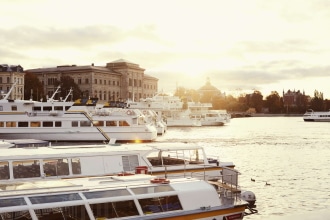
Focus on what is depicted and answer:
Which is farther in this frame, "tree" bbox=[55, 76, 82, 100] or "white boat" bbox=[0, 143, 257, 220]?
"tree" bbox=[55, 76, 82, 100]

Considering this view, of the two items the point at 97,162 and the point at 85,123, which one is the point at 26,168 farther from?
the point at 85,123

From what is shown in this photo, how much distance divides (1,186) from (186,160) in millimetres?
13422

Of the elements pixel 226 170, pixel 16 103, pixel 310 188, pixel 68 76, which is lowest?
pixel 310 188

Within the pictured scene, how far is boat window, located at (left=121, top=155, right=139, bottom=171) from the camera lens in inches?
1022

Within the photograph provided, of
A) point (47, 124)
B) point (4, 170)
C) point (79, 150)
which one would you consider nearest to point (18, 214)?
point (4, 170)

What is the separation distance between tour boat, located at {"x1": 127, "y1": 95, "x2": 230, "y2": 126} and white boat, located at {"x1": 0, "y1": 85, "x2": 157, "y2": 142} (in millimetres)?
51771

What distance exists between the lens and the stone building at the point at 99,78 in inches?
7116

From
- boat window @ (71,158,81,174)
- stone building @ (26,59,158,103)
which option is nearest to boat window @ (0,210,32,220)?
boat window @ (71,158,81,174)

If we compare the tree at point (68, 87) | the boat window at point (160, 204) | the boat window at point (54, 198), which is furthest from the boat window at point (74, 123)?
the tree at point (68, 87)

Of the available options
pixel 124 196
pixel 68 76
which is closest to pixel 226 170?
pixel 124 196

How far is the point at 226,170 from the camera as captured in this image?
26.2m

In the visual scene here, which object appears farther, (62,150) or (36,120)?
(36,120)

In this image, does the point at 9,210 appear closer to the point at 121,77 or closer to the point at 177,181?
the point at 177,181

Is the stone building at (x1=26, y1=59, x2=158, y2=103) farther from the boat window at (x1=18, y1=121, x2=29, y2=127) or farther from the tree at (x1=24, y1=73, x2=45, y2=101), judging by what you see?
the boat window at (x1=18, y1=121, x2=29, y2=127)
